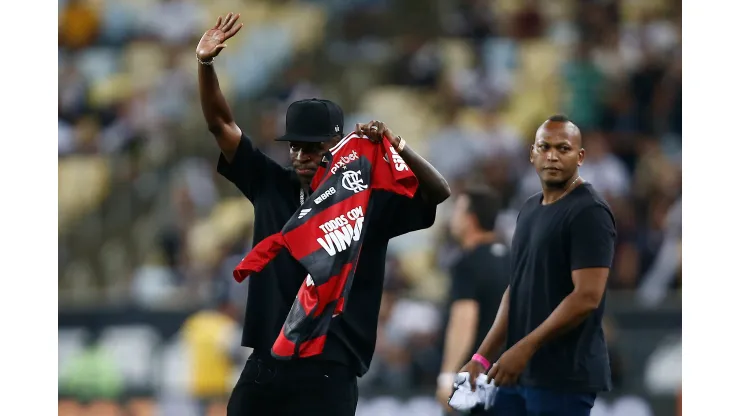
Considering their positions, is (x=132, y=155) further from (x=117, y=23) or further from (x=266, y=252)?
(x=266, y=252)

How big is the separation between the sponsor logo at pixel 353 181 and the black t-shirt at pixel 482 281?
5.85 feet

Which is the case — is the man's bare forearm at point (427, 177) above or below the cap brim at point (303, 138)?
below

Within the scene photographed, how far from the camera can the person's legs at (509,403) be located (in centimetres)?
455

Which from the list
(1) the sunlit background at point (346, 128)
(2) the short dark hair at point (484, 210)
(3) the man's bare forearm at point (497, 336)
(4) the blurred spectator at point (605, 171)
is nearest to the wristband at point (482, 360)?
(3) the man's bare forearm at point (497, 336)

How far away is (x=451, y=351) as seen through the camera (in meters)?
6.08

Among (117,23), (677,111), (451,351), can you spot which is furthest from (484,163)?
(451,351)

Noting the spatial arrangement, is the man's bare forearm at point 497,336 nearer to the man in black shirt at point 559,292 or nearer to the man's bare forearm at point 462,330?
the man in black shirt at point 559,292

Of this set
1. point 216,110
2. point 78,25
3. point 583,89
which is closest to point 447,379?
point 216,110

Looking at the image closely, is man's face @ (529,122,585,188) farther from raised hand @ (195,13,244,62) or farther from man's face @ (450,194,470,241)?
man's face @ (450,194,470,241)

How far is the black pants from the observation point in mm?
4176

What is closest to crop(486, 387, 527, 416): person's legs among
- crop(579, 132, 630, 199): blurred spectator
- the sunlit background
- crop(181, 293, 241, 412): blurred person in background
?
the sunlit background

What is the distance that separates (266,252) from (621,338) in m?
5.59

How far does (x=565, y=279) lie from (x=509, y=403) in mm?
586

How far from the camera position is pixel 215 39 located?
440cm
